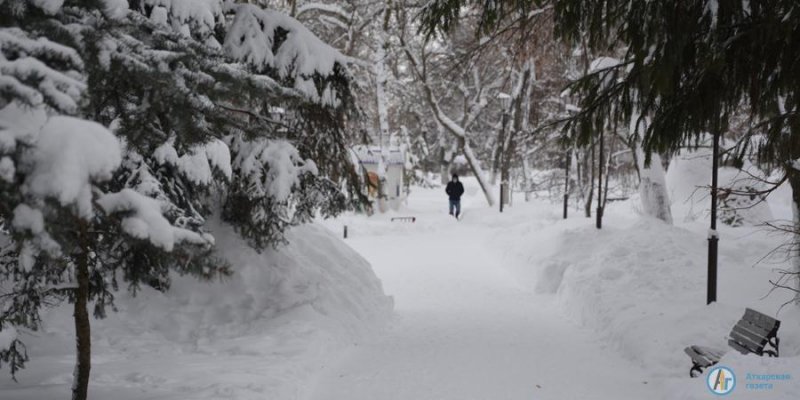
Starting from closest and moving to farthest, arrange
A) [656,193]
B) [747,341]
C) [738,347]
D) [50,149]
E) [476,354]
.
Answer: [50,149]
[747,341]
[738,347]
[476,354]
[656,193]

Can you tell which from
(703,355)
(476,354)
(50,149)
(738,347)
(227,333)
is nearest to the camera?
(50,149)

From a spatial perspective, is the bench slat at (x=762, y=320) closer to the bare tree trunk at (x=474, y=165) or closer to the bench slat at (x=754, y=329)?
the bench slat at (x=754, y=329)

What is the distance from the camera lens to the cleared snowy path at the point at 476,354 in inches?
210

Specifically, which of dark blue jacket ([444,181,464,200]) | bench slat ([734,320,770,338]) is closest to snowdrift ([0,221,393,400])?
bench slat ([734,320,770,338])

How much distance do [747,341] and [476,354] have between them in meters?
2.85

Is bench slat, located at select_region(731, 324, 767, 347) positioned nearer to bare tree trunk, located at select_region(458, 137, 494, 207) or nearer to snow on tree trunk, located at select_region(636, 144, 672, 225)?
snow on tree trunk, located at select_region(636, 144, 672, 225)

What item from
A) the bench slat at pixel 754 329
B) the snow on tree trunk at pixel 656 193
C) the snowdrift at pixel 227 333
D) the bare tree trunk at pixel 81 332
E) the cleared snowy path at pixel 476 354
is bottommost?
the cleared snowy path at pixel 476 354

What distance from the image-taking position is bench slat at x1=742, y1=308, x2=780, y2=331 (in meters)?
4.97

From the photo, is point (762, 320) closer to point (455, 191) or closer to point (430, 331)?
point (430, 331)

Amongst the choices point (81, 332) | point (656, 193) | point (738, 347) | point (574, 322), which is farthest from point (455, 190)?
point (81, 332)

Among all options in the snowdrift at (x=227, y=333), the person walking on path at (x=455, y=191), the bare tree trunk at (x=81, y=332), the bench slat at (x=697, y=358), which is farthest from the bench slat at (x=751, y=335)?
the person walking on path at (x=455, y=191)

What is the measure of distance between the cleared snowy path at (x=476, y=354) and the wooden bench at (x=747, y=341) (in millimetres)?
548

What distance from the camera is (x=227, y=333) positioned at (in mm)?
6363

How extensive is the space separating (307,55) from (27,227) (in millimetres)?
5477
